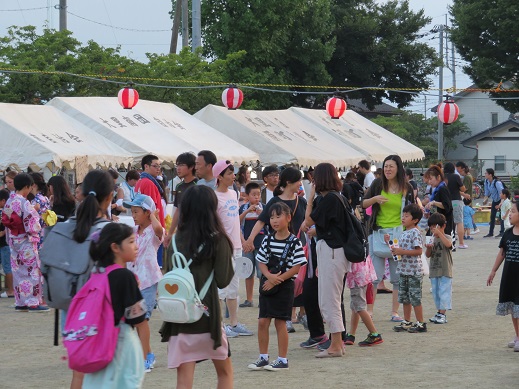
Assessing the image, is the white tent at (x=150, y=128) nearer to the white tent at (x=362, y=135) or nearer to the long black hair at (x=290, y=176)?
the white tent at (x=362, y=135)

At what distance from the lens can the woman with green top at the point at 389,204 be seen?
35.2 ft

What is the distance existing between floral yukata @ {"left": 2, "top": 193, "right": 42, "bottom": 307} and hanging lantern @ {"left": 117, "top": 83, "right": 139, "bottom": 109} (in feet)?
26.0

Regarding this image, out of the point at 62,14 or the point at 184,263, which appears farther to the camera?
the point at 62,14

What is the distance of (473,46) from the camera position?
127 ft

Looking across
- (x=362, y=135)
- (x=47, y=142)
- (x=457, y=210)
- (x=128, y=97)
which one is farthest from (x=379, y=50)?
(x=47, y=142)

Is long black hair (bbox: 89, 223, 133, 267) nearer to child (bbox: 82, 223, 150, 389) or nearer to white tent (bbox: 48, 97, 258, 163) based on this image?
child (bbox: 82, 223, 150, 389)

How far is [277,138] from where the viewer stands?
23.3m

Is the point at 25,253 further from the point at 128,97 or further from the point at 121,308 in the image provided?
the point at 128,97

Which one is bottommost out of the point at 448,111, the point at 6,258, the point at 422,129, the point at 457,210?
the point at 6,258

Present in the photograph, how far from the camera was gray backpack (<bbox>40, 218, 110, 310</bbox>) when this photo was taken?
→ 5.63m

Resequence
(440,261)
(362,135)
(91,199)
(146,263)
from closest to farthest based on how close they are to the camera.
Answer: (91,199)
(146,263)
(440,261)
(362,135)

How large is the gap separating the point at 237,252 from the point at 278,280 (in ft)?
5.47

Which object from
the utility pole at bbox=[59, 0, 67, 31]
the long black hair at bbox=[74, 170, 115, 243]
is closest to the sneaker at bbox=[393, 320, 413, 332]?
the long black hair at bbox=[74, 170, 115, 243]

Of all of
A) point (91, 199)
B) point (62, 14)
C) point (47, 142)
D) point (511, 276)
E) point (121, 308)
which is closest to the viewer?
point (121, 308)
